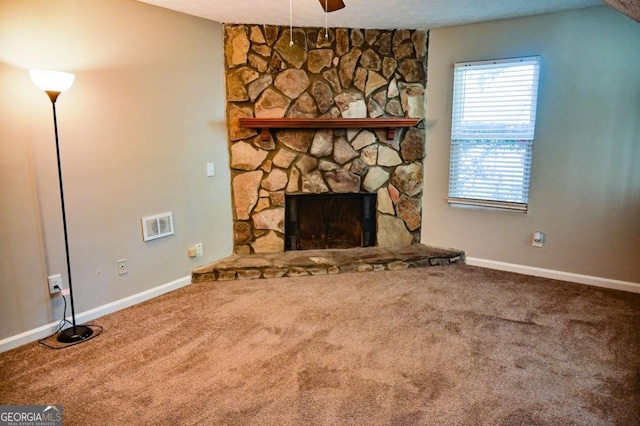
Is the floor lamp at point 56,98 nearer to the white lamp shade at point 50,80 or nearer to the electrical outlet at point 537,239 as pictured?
the white lamp shade at point 50,80

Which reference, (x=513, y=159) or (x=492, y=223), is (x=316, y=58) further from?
(x=492, y=223)

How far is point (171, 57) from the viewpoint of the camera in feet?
11.0

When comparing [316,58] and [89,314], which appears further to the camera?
[316,58]

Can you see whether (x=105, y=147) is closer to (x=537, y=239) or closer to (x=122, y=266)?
(x=122, y=266)

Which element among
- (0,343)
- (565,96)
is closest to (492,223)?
(565,96)

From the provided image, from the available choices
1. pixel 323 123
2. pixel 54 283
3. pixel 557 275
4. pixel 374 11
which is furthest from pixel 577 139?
pixel 54 283

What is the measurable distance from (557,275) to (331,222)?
2.24 m

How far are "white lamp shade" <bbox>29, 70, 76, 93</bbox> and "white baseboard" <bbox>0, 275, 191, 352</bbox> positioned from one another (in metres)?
1.56

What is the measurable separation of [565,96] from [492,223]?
4.26ft

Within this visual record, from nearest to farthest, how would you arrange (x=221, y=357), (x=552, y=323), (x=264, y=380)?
(x=264, y=380)
(x=221, y=357)
(x=552, y=323)

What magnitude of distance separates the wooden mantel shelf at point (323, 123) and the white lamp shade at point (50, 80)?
1.58 metres

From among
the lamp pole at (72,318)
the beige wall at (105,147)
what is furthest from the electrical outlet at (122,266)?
the lamp pole at (72,318)

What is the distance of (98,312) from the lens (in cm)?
298

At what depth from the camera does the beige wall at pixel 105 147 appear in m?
2.50
